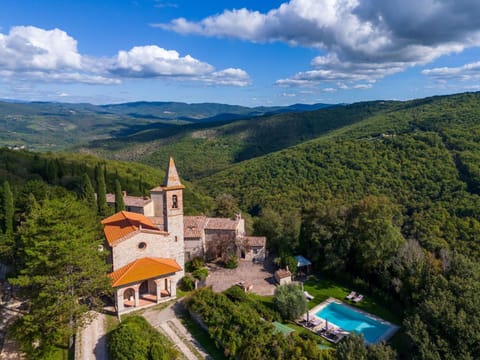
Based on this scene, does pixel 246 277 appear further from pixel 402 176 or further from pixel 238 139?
pixel 238 139

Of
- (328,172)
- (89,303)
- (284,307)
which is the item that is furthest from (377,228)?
(328,172)

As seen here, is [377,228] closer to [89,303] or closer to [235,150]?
[89,303]

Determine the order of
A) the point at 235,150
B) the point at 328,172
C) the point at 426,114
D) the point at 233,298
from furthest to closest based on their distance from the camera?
the point at 235,150, the point at 426,114, the point at 328,172, the point at 233,298

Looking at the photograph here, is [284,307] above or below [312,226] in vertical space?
below

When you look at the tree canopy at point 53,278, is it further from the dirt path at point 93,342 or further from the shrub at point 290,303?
the shrub at point 290,303

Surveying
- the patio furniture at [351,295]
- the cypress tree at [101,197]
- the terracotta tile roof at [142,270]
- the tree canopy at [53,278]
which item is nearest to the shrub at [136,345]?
the tree canopy at [53,278]
